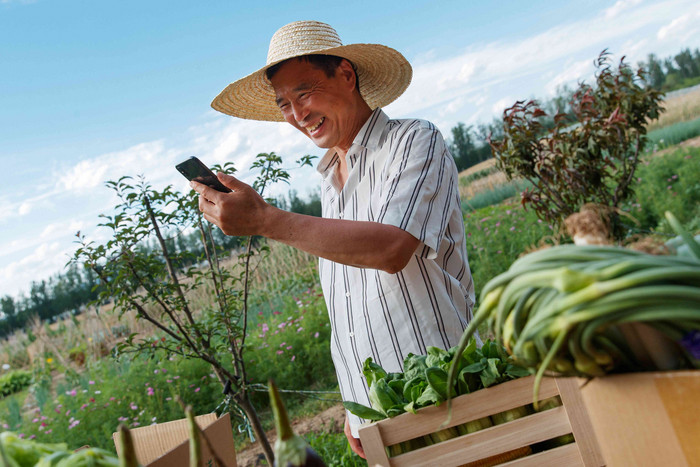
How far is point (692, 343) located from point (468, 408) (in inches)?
22.3

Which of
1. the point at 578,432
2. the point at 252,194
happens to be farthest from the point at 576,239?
the point at 252,194

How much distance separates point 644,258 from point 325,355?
629 cm

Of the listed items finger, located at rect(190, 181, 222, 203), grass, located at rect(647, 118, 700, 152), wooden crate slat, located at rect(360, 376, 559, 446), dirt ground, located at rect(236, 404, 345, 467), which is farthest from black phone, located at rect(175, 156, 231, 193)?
grass, located at rect(647, 118, 700, 152)

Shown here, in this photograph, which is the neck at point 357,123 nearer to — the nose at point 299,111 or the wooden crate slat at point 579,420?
the nose at point 299,111

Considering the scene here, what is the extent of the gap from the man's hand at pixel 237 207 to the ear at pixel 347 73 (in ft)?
2.49

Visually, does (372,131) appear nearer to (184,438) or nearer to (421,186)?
(421,186)

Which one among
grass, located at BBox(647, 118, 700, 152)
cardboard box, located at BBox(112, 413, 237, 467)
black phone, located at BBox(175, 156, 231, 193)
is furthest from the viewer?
grass, located at BBox(647, 118, 700, 152)

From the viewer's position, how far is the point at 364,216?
6.64 ft

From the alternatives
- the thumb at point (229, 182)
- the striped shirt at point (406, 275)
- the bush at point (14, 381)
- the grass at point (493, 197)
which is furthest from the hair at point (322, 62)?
the bush at point (14, 381)

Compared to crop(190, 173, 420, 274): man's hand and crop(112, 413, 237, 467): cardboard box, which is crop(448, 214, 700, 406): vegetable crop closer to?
crop(112, 413, 237, 467): cardboard box

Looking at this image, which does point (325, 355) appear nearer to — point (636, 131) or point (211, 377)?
point (211, 377)

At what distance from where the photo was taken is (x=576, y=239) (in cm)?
71

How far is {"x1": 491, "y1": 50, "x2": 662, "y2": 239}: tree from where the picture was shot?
5.20m

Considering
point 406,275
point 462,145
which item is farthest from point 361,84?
point 462,145
